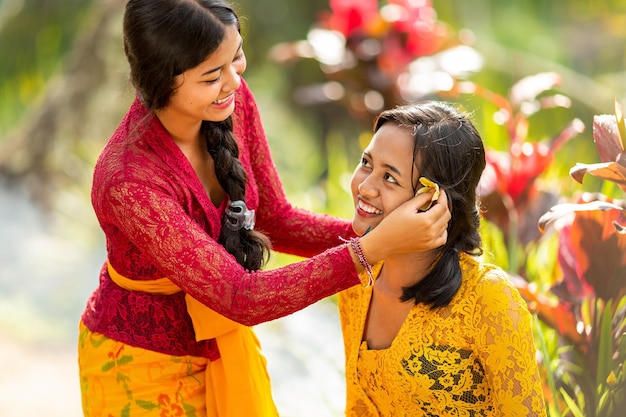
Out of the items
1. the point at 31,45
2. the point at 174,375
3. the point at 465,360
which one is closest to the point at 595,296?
the point at 465,360

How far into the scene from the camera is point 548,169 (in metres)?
2.94

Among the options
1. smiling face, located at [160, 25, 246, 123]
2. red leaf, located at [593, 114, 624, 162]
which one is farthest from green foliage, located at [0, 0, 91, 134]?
red leaf, located at [593, 114, 624, 162]

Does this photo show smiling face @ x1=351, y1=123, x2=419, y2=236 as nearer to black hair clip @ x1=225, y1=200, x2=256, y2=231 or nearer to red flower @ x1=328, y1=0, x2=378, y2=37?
black hair clip @ x1=225, y1=200, x2=256, y2=231

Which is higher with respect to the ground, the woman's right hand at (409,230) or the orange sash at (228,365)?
the woman's right hand at (409,230)

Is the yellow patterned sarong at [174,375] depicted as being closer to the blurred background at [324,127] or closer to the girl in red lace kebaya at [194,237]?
the girl in red lace kebaya at [194,237]

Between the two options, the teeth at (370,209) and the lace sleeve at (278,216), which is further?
the lace sleeve at (278,216)

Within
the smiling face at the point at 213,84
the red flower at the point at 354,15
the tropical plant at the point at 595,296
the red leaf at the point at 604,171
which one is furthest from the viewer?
the red flower at the point at 354,15

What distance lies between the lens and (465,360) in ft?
6.29

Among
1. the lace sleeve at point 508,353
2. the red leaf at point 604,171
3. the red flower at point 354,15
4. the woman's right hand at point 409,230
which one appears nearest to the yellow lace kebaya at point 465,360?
the lace sleeve at point 508,353

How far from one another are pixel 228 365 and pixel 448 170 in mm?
685

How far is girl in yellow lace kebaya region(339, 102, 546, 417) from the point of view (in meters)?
1.86

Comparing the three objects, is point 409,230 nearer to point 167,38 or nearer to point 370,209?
point 370,209

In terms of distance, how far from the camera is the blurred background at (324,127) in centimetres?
285

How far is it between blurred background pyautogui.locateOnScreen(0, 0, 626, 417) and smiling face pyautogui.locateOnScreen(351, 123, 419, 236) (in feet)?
0.87
